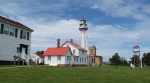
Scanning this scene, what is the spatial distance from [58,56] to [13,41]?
94.3ft

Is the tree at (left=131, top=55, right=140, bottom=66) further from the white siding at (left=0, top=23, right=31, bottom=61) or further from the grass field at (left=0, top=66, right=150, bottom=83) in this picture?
the grass field at (left=0, top=66, right=150, bottom=83)

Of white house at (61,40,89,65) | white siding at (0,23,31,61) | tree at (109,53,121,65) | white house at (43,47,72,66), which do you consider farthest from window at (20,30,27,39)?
tree at (109,53,121,65)

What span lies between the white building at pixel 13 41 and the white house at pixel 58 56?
870 inches

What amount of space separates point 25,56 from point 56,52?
25259 millimetres

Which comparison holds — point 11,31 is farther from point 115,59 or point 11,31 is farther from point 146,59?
point 146,59

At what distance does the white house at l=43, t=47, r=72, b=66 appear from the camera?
7938cm

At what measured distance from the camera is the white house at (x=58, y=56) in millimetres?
79375

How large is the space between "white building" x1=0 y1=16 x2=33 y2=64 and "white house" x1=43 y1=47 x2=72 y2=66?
22.1 m

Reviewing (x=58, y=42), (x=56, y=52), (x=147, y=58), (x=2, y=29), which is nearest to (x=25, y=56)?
(x=2, y=29)

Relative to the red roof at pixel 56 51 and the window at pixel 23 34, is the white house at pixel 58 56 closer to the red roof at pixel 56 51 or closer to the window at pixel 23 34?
the red roof at pixel 56 51

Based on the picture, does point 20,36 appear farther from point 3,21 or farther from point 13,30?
point 3,21

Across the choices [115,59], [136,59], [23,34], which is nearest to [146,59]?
[136,59]

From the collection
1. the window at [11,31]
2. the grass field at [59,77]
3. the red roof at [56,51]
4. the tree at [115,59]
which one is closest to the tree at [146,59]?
the tree at [115,59]

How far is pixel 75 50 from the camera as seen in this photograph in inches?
3477
